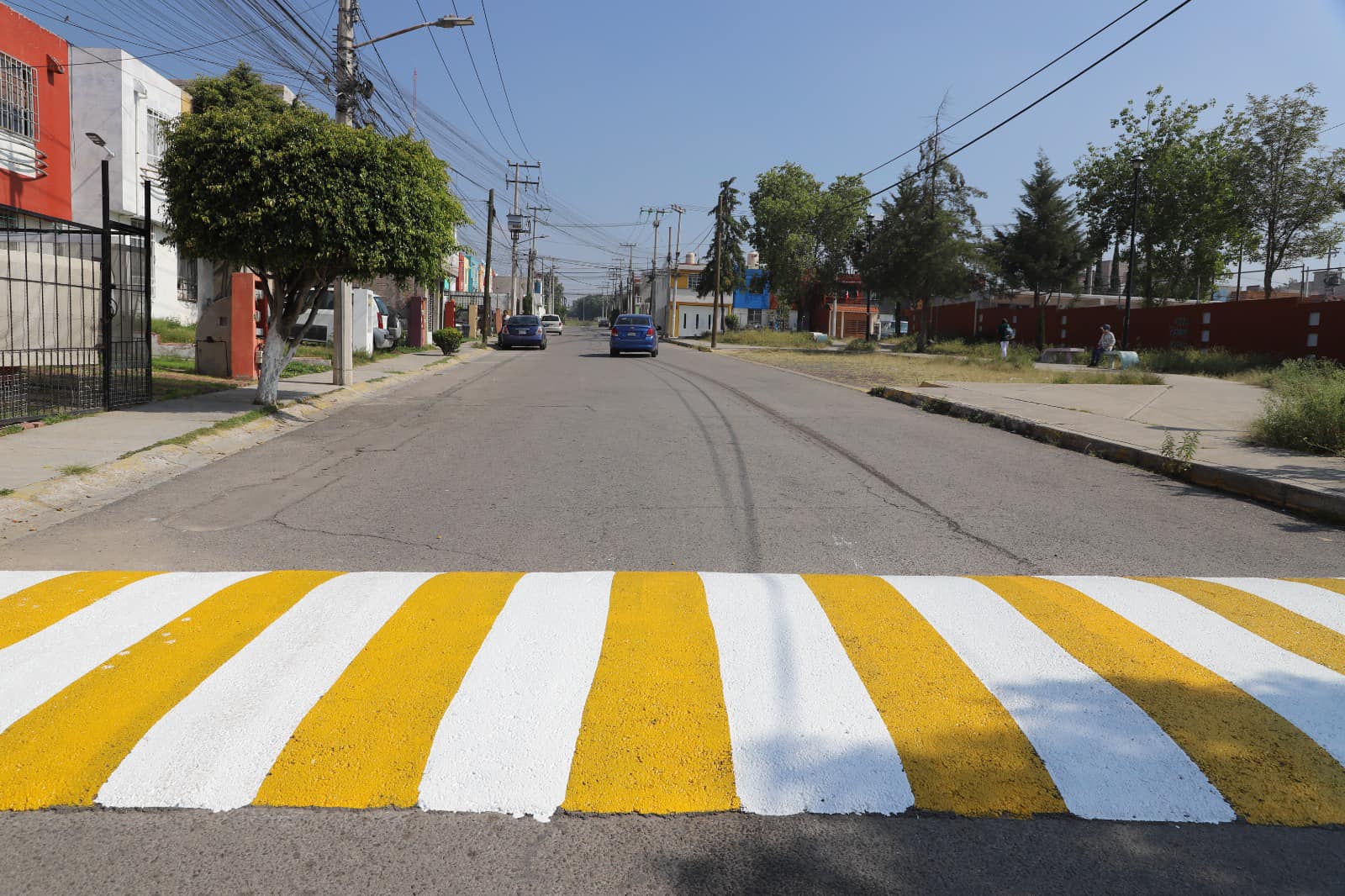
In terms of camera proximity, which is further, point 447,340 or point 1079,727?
point 447,340

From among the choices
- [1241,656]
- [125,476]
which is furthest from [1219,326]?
[125,476]

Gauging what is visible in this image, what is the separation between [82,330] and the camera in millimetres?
12172

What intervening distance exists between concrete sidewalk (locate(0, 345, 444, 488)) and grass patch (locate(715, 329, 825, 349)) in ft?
132

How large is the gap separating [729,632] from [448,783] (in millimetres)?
1742

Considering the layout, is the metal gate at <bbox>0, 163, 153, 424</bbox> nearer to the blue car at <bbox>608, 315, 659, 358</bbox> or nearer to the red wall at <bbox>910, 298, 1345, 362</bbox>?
the blue car at <bbox>608, 315, 659, 358</bbox>

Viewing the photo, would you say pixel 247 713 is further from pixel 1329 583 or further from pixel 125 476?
pixel 1329 583

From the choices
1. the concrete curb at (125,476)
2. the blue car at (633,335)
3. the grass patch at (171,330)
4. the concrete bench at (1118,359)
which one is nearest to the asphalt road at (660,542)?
the concrete curb at (125,476)

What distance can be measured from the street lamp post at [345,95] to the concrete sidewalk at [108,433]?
5.32 ft

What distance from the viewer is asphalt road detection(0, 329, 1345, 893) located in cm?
277

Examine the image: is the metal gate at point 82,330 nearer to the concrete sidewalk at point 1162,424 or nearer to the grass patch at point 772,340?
the concrete sidewalk at point 1162,424

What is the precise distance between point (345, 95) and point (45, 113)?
774 cm

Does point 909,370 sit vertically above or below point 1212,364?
below

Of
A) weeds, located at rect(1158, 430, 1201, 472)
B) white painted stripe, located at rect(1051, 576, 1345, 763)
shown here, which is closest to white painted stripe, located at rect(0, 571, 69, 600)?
white painted stripe, located at rect(1051, 576, 1345, 763)

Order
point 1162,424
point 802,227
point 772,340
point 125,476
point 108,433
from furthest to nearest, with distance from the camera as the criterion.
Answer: point 802,227 < point 772,340 < point 1162,424 < point 108,433 < point 125,476
